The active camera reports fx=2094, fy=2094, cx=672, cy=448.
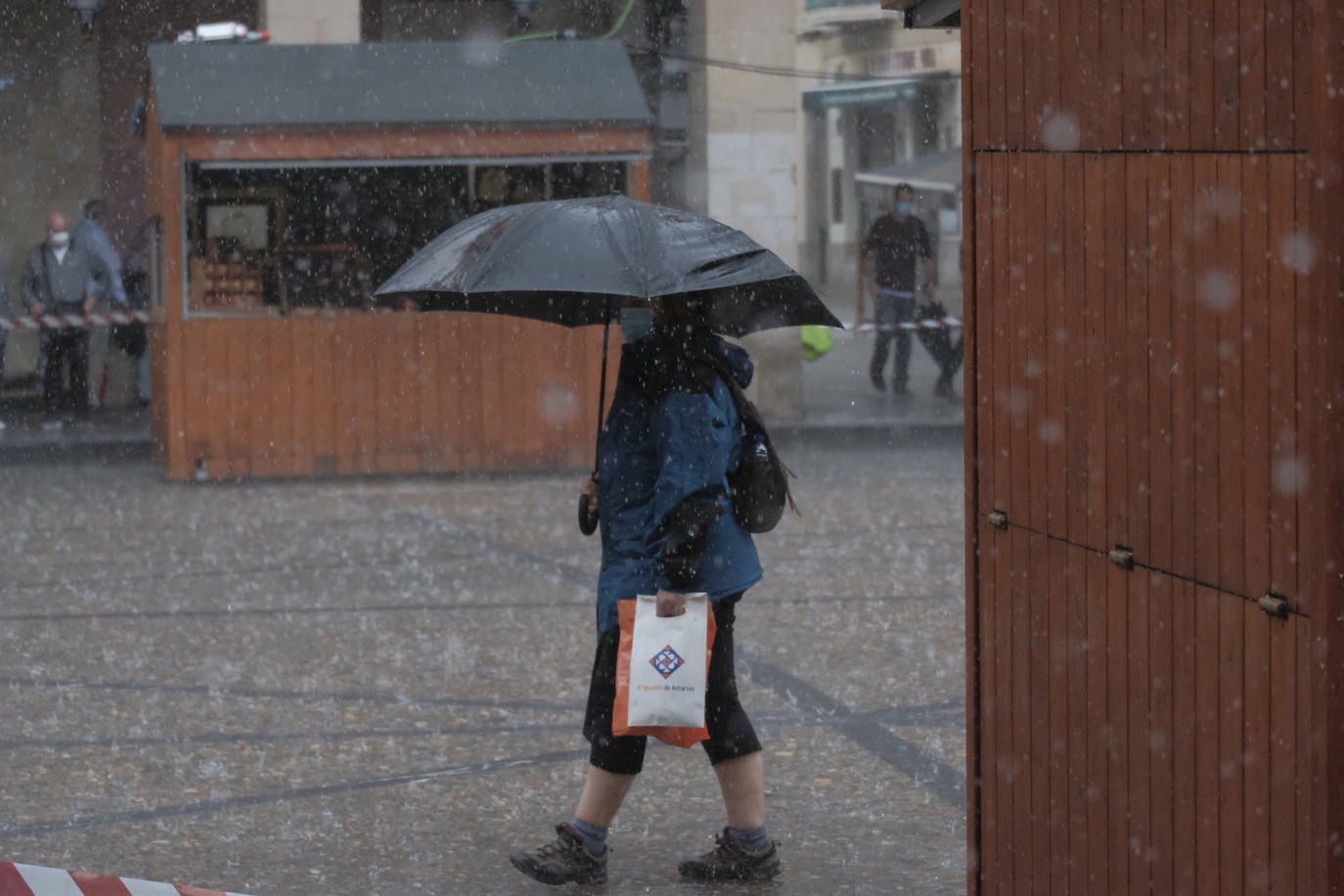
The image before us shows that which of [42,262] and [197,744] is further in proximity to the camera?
[42,262]

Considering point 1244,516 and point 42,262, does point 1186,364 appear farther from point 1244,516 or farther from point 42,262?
point 42,262

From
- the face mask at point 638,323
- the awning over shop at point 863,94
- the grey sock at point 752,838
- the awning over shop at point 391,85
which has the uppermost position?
the awning over shop at point 863,94

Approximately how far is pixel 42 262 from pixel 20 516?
6.29 m

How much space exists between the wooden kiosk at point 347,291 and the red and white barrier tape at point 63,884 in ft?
32.9

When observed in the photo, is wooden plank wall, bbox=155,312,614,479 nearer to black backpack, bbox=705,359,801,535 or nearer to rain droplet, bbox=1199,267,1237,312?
black backpack, bbox=705,359,801,535

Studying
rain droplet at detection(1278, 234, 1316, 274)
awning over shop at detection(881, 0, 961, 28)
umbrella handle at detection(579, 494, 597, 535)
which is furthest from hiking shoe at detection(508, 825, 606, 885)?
rain droplet at detection(1278, 234, 1316, 274)

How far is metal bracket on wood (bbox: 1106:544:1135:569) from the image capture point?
138 inches

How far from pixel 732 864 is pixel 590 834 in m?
0.37

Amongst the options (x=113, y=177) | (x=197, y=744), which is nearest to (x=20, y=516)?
(x=197, y=744)

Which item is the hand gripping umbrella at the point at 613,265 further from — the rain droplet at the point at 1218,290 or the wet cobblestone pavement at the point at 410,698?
the rain droplet at the point at 1218,290

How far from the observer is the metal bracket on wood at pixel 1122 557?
3.51 metres

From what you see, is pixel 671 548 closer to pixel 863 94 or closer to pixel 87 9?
pixel 87 9

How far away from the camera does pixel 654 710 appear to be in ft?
15.8

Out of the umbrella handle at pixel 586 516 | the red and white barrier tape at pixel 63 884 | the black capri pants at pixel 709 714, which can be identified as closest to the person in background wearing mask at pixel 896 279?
the umbrella handle at pixel 586 516
